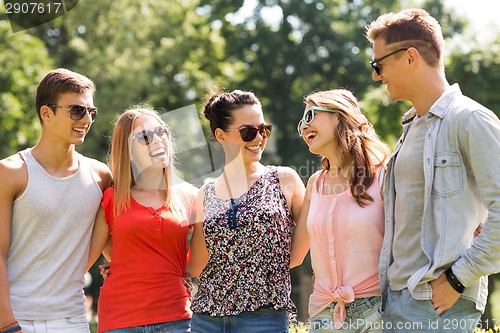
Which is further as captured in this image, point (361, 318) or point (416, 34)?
point (361, 318)

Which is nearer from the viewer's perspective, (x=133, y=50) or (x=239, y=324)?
(x=239, y=324)

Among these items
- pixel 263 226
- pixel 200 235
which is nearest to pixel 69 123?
pixel 200 235

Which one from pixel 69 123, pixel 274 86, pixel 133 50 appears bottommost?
pixel 69 123

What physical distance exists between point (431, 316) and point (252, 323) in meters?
1.20

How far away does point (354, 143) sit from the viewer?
170 inches

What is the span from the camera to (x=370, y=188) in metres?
4.19

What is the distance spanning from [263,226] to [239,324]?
0.61m

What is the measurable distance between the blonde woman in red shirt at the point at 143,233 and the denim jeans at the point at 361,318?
1.00 meters

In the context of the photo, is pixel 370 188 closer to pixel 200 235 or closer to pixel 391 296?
pixel 391 296

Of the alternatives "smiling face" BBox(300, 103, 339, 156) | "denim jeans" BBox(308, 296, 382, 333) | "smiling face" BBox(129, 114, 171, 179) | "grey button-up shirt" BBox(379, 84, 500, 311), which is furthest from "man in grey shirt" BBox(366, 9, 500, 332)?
"smiling face" BBox(129, 114, 171, 179)

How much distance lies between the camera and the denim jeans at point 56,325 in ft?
14.2

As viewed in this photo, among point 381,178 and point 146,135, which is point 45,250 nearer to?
point 146,135

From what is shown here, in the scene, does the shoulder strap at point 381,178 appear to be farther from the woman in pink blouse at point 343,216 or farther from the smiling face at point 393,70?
the smiling face at point 393,70

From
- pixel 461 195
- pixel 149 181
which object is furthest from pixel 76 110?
pixel 461 195
